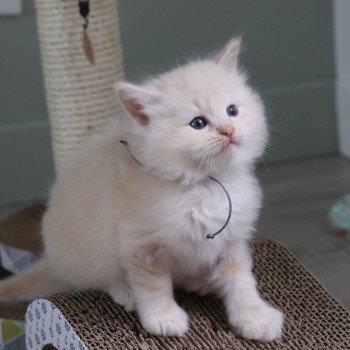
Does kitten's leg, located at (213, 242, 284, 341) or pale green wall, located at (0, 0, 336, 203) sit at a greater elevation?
pale green wall, located at (0, 0, 336, 203)

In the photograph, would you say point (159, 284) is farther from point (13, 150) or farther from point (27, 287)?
point (13, 150)

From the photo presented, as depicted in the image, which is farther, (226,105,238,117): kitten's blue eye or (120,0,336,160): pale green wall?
(120,0,336,160): pale green wall

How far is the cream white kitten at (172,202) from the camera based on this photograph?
111 cm

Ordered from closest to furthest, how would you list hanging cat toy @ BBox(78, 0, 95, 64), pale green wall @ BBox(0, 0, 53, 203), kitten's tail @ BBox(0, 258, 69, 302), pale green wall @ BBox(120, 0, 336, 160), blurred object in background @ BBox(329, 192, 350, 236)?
kitten's tail @ BBox(0, 258, 69, 302) < hanging cat toy @ BBox(78, 0, 95, 64) < blurred object in background @ BBox(329, 192, 350, 236) < pale green wall @ BBox(0, 0, 53, 203) < pale green wall @ BBox(120, 0, 336, 160)

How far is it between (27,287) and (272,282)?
511mm

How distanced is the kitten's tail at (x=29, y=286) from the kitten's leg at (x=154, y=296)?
34 centimetres

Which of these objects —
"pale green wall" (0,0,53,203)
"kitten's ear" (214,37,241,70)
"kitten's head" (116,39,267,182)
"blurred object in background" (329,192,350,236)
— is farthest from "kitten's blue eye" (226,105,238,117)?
"pale green wall" (0,0,53,203)

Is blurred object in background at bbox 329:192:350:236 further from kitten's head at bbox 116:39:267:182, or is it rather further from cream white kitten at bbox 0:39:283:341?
kitten's head at bbox 116:39:267:182

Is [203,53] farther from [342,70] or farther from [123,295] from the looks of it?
[123,295]

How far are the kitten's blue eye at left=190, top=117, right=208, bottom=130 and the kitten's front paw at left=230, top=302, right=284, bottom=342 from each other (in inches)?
13.3

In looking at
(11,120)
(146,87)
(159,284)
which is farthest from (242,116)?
(11,120)

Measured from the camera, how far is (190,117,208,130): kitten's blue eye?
1.10 metres

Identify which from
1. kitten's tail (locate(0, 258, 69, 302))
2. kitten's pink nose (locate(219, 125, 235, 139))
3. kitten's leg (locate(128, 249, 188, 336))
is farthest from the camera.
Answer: kitten's tail (locate(0, 258, 69, 302))

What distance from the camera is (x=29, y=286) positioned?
1504 mm
